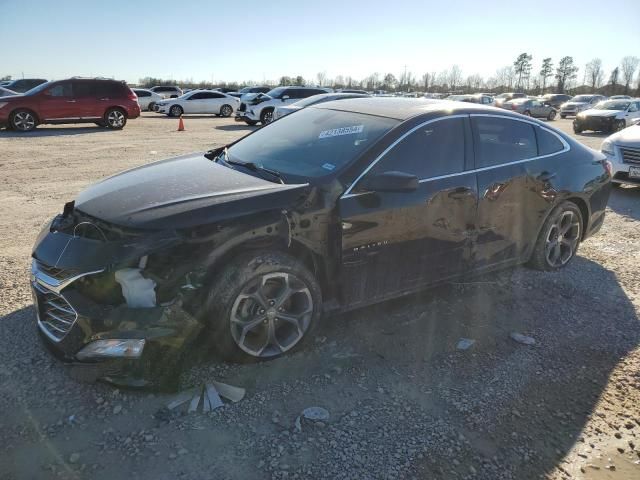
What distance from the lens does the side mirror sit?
3.38 meters

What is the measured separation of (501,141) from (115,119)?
16569mm

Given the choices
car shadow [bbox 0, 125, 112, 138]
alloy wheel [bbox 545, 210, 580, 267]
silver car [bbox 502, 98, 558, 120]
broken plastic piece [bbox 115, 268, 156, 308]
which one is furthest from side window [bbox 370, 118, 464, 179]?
silver car [bbox 502, 98, 558, 120]

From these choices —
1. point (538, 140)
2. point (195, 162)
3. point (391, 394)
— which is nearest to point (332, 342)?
point (391, 394)

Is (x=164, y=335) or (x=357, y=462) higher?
(x=164, y=335)

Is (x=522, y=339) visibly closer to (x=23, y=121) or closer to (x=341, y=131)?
(x=341, y=131)

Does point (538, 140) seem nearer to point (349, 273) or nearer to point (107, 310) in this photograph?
point (349, 273)

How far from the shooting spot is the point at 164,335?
9.33 feet

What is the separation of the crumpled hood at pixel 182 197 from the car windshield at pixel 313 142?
29 cm

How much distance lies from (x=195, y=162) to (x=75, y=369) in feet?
6.44

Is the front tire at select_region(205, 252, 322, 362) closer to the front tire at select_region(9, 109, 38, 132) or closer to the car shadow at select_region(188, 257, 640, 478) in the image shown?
the car shadow at select_region(188, 257, 640, 478)

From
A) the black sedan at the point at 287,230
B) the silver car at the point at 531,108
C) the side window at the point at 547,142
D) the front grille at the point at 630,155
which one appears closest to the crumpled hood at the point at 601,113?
the silver car at the point at 531,108

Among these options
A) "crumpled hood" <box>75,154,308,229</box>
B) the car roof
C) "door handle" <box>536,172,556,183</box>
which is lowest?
"door handle" <box>536,172,556,183</box>

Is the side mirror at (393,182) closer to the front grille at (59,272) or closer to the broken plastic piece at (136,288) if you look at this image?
the broken plastic piece at (136,288)

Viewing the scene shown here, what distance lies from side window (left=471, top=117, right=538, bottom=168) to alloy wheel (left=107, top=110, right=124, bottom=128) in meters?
16.4
